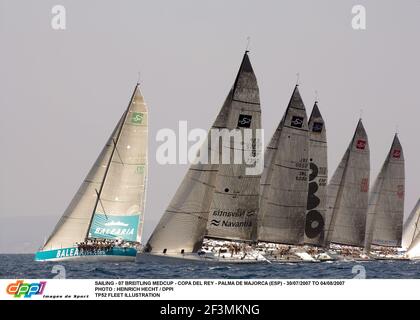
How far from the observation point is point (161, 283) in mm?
14906

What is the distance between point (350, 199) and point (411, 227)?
1514cm

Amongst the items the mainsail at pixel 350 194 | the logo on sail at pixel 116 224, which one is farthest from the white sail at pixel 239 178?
the mainsail at pixel 350 194

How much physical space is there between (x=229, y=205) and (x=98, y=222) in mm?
8477

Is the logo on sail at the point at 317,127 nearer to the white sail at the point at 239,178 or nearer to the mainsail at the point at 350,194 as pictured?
the mainsail at the point at 350,194

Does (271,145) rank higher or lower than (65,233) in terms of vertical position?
higher

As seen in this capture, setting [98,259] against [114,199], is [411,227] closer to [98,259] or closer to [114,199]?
[114,199]

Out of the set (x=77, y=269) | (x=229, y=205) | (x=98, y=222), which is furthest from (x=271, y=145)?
(x=77, y=269)

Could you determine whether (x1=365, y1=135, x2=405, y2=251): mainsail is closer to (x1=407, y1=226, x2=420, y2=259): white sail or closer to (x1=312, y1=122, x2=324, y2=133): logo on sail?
(x1=407, y1=226, x2=420, y2=259): white sail

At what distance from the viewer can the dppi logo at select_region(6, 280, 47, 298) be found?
1451 centimetres

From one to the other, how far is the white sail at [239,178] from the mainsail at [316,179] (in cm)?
1194

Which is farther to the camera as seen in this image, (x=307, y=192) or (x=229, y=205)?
(x=307, y=192)

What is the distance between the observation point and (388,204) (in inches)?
2707

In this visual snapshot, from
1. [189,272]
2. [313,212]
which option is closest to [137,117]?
[313,212]
